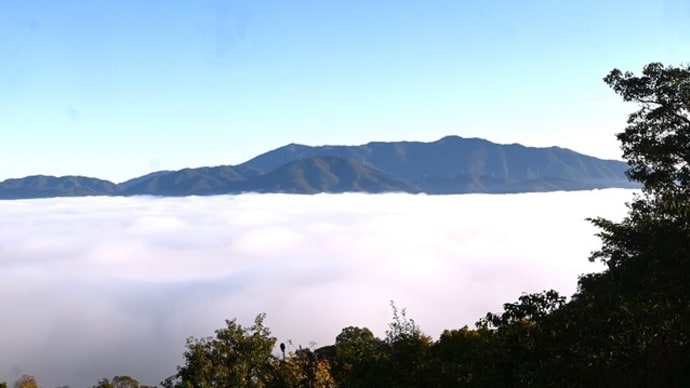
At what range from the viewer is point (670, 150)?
130ft

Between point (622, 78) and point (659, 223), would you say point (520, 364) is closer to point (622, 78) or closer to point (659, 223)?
point (659, 223)

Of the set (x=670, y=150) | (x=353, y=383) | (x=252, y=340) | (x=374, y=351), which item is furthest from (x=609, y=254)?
(x=252, y=340)

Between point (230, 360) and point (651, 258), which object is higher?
point (651, 258)

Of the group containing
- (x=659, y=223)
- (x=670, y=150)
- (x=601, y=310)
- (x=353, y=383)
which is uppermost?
(x=670, y=150)

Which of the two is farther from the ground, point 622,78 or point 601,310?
point 622,78

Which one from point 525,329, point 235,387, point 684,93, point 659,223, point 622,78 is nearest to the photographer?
point 525,329

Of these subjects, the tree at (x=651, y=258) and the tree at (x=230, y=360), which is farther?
the tree at (x=230, y=360)

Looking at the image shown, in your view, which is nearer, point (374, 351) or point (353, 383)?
point (353, 383)

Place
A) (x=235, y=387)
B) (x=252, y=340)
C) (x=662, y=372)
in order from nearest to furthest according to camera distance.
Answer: (x=662, y=372) < (x=235, y=387) < (x=252, y=340)

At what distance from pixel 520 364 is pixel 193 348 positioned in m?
44.0

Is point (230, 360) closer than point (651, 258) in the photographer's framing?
No

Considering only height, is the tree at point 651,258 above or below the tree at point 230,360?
above

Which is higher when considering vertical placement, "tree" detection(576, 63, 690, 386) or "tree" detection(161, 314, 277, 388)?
"tree" detection(576, 63, 690, 386)

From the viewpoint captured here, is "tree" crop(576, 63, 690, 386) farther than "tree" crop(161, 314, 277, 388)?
No
